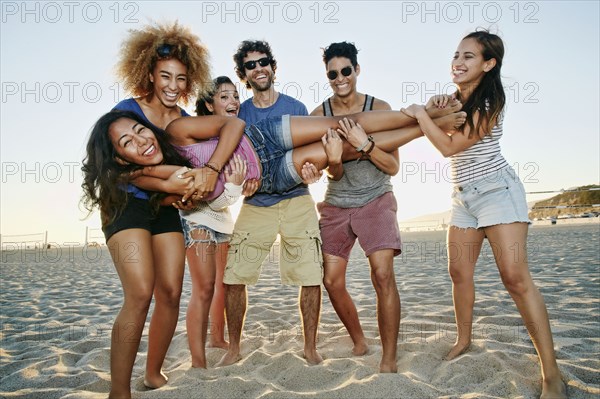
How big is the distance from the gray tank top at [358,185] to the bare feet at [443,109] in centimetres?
60

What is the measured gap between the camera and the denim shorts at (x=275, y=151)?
3.33 meters

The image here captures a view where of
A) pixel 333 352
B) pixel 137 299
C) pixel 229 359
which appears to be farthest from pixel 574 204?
pixel 137 299

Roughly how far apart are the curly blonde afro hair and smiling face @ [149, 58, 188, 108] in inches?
2.6

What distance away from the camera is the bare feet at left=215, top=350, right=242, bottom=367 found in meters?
3.17

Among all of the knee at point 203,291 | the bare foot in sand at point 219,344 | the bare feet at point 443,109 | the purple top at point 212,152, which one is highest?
the bare feet at point 443,109

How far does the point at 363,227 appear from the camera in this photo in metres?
3.30

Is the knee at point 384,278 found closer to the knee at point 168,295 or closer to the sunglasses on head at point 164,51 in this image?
the knee at point 168,295

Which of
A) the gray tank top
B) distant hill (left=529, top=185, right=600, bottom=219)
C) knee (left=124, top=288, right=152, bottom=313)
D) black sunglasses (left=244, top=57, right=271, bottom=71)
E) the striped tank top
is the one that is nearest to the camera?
knee (left=124, top=288, right=152, bottom=313)

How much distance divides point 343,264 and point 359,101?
1382mm

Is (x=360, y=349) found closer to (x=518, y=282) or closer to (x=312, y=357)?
(x=312, y=357)

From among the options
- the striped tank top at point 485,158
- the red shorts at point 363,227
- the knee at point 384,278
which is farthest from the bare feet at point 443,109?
the knee at point 384,278

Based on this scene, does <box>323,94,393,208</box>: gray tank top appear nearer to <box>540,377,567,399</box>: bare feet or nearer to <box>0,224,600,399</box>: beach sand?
<box>0,224,600,399</box>: beach sand

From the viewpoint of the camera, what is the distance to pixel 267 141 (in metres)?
3.36

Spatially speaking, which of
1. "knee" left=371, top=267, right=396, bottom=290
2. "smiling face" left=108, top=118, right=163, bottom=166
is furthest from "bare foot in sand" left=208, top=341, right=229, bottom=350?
"smiling face" left=108, top=118, right=163, bottom=166
